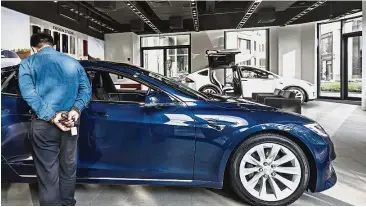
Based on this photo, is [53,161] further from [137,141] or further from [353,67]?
[353,67]

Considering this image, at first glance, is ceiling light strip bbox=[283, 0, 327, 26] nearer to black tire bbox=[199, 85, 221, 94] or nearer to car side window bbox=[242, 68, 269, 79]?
car side window bbox=[242, 68, 269, 79]

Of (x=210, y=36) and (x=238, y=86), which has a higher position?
(x=210, y=36)

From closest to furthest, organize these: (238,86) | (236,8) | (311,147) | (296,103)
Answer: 1. (311,147)
2. (296,103)
3. (238,86)
4. (236,8)

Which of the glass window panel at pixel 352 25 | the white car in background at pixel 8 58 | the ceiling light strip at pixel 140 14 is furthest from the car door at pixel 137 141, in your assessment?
the glass window panel at pixel 352 25

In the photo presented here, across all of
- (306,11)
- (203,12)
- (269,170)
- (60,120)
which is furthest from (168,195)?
(203,12)

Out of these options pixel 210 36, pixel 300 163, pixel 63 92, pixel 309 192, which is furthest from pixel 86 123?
pixel 210 36

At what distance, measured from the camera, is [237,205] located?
2426 millimetres

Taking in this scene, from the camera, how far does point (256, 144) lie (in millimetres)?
2369

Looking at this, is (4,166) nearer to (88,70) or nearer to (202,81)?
(88,70)

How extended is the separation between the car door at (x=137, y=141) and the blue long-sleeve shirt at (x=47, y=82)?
0.38m

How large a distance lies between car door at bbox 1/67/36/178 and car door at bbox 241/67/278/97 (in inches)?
326

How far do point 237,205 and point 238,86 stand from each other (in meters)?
5.67

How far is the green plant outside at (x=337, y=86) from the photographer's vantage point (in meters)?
11.8

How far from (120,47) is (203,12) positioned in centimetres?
448
